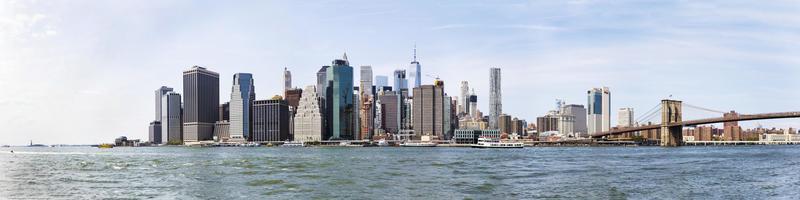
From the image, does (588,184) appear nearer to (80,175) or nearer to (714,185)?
(714,185)

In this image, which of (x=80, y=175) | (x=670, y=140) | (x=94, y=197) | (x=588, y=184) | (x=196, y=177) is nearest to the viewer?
(x=94, y=197)

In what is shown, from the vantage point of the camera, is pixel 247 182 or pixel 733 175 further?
pixel 733 175

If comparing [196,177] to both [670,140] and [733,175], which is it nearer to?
[733,175]

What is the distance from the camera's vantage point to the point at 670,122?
608 ft

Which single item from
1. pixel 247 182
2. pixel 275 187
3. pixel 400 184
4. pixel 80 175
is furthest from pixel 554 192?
pixel 80 175

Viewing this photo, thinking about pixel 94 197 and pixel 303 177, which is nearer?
pixel 94 197

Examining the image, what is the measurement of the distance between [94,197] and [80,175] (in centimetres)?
1835

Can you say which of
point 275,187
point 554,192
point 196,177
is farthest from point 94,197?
point 554,192

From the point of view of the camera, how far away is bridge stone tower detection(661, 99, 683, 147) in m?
183

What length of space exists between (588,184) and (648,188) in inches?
137

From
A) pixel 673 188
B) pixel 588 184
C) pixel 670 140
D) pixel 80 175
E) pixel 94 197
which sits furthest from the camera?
pixel 670 140

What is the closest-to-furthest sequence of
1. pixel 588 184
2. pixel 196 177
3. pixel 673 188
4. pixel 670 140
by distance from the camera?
pixel 673 188
pixel 588 184
pixel 196 177
pixel 670 140

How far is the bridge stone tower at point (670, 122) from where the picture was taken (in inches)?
7220

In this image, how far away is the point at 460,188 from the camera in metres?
37.9
